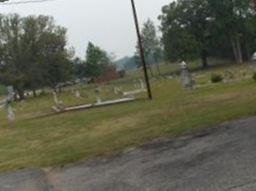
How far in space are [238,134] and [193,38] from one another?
79942 mm

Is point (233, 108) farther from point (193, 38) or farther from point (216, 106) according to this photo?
point (193, 38)

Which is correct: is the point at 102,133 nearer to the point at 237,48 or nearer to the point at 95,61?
the point at 237,48

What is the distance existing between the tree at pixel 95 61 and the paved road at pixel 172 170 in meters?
100

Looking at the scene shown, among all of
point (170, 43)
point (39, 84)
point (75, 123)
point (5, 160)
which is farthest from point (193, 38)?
point (5, 160)

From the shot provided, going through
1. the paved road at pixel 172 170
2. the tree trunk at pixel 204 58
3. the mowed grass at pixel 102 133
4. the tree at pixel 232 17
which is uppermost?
the tree at pixel 232 17

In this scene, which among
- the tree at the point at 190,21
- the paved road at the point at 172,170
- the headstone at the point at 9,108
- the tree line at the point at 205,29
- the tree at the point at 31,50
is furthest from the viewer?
the tree at the point at 190,21

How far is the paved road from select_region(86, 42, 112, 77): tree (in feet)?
329

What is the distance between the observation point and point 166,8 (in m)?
95.1

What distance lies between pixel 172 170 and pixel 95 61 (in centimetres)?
10639

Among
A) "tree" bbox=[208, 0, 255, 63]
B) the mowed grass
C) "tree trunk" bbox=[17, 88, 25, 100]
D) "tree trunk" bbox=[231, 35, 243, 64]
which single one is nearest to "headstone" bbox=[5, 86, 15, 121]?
the mowed grass

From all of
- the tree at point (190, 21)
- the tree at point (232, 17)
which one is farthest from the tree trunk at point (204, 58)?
the tree at point (232, 17)

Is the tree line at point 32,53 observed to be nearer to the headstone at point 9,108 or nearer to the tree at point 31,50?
the tree at point 31,50

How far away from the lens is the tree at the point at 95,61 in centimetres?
11326

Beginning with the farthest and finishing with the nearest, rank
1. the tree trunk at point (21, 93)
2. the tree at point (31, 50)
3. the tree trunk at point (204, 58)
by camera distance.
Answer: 1. the tree trunk at point (204, 58)
2. the tree at point (31, 50)
3. the tree trunk at point (21, 93)
